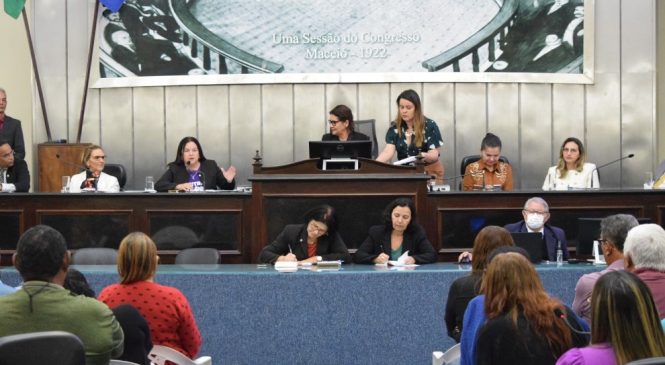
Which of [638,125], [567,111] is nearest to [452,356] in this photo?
[567,111]

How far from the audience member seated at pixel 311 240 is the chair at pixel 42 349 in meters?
3.90

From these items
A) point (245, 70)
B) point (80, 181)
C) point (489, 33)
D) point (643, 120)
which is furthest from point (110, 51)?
point (643, 120)

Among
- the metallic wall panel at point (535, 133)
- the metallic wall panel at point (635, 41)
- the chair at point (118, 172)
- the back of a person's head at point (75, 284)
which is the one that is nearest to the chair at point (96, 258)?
the chair at point (118, 172)

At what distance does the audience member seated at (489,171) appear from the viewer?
953 centimetres

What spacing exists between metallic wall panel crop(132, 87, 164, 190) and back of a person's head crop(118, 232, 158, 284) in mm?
6313

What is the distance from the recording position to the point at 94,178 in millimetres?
9492

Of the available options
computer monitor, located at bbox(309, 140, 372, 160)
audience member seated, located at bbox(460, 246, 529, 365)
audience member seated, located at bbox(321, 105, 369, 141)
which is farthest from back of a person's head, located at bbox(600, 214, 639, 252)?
audience member seated, located at bbox(321, 105, 369, 141)

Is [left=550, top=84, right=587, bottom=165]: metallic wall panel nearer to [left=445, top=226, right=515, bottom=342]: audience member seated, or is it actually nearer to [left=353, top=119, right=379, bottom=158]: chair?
[left=353, top=119, right=379, bottom=158]: chair

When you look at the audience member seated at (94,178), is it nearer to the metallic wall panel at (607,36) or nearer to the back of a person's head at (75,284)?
the back of a person's head at (75,284)

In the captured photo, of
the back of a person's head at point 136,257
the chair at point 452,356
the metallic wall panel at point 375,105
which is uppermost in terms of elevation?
the metallic wall panel at point 375,105

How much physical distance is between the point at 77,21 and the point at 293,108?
2261 millimetres

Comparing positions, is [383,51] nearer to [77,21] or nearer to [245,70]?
[245,70]

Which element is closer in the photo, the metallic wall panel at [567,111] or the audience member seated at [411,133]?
the audience member seated at [411,133]

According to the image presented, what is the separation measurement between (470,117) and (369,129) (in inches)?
54.9
